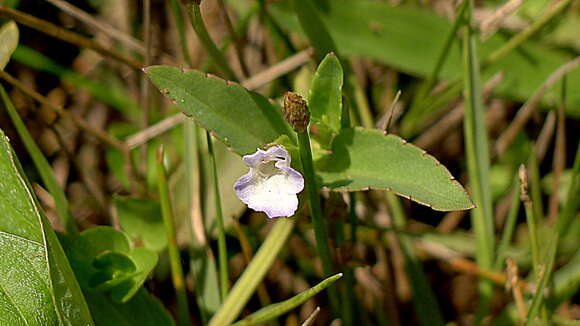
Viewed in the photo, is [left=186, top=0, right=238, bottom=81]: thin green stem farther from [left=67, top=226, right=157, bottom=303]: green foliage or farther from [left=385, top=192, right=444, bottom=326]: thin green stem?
[left=385, top=192, right=444, bottom=326]: thin green stem

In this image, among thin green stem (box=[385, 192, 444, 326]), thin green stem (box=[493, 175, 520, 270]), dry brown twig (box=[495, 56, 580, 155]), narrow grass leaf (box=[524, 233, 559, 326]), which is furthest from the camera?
dry brown twig (box=[495, 56, 580, 155])

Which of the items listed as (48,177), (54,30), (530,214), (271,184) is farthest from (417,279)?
(54,30)

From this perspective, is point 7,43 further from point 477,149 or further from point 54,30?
point 477,149

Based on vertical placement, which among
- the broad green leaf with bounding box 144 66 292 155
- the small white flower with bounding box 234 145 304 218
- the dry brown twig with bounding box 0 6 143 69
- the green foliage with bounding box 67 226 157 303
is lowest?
the green foliage with bounding box 67 226 157 303

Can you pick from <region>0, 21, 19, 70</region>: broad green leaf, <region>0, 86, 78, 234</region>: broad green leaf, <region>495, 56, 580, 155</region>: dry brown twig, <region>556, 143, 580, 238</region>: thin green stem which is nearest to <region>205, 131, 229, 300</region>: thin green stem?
<region>0, 86, 78, 234</region>: broad green leaf

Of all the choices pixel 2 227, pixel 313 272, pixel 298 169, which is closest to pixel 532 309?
pixel 298 169

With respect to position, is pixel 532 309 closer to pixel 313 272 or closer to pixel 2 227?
pixel 313 272

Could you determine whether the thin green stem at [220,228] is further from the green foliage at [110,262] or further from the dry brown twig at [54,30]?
the dry brown twig at [54,30]
